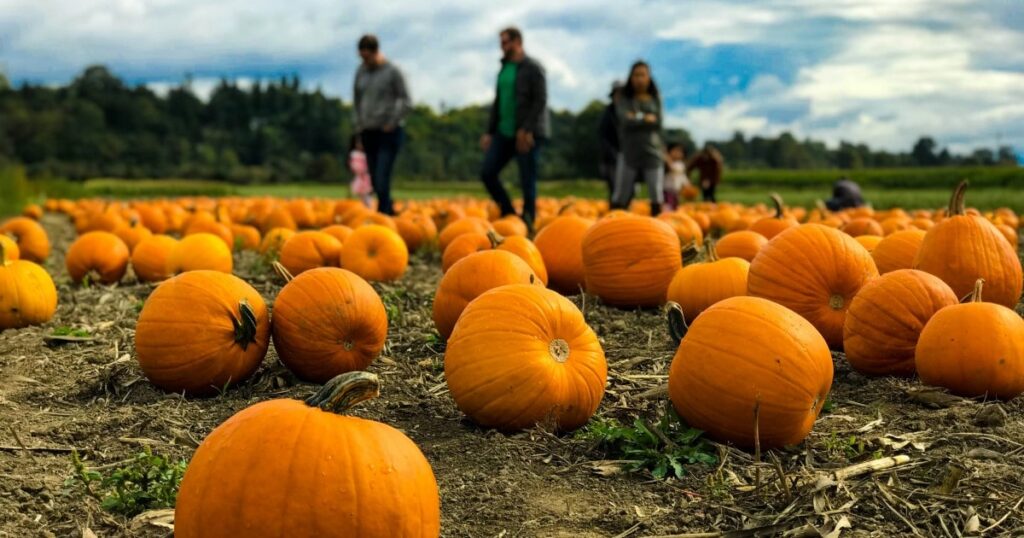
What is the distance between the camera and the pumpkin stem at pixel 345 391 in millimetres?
2486

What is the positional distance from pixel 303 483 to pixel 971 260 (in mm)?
4174

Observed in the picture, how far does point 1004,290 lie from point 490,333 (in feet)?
10.6

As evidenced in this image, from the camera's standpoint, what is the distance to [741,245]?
6793 millimetres

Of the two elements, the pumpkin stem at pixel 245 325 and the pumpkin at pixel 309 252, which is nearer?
the pumpkin stem at pixel 245 325

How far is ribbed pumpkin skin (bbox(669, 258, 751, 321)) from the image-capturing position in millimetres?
5426

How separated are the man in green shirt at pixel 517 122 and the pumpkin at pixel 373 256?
3.69 m

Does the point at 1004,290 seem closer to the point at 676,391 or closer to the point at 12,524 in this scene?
the point at 676,391

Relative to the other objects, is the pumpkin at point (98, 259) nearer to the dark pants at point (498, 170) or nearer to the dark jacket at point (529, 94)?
the dark pants at point (498, 170)

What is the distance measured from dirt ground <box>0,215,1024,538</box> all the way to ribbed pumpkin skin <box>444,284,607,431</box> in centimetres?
11

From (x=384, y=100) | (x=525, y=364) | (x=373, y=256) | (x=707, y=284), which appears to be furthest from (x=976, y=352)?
(x=384, y=100)

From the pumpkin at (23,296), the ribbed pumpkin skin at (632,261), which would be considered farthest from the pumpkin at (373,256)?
the pumpkin at (23,296)

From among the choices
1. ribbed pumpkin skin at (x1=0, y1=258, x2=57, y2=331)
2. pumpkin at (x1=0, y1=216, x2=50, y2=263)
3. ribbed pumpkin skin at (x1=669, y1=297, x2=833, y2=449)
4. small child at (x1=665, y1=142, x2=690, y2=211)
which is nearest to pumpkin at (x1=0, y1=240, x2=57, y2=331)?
ribbed pumpkin skin at (x1=0, y1=258, x2=57, y2=331)

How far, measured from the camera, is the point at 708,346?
136 inches

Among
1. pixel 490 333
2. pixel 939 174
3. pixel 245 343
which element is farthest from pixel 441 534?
pixel 939 174
